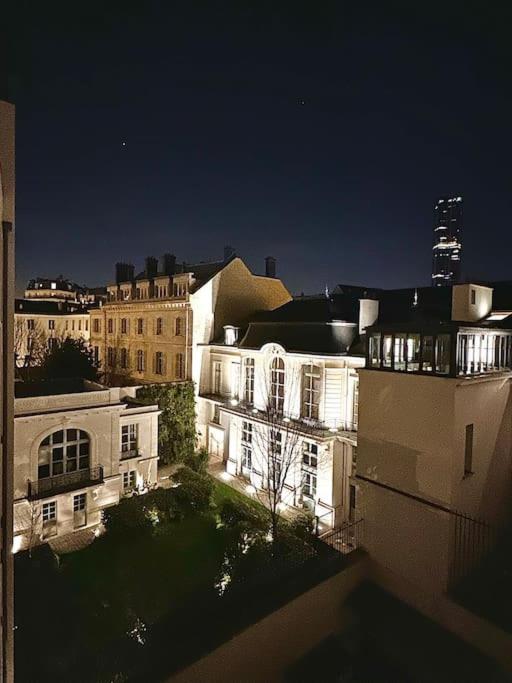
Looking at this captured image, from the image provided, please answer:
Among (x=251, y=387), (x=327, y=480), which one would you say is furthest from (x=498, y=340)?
(x=251, y=387)

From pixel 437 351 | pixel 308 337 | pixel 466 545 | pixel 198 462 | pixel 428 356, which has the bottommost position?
pixel 198 462

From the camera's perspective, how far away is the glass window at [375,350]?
10844 mm

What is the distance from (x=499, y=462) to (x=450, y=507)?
3378mm

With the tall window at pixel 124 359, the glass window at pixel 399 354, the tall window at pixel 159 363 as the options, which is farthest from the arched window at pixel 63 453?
the tall window at pixel 124 359

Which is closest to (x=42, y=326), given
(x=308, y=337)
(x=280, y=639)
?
(x=308, y=337)

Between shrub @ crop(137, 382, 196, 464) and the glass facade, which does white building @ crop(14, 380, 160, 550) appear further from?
the glass facade

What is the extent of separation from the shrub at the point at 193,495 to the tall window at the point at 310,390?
19.2 ft

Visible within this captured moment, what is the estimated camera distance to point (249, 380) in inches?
919

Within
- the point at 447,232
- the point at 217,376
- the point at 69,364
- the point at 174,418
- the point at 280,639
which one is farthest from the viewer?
the point at 447,232

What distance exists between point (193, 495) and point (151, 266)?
61.0 feet

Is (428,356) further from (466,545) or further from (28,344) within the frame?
(28,344)

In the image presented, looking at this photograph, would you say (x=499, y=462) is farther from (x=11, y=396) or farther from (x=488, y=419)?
(x=11, y=396)

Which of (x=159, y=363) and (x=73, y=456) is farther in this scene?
(x=159, y=363)

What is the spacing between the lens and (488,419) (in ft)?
33.4
